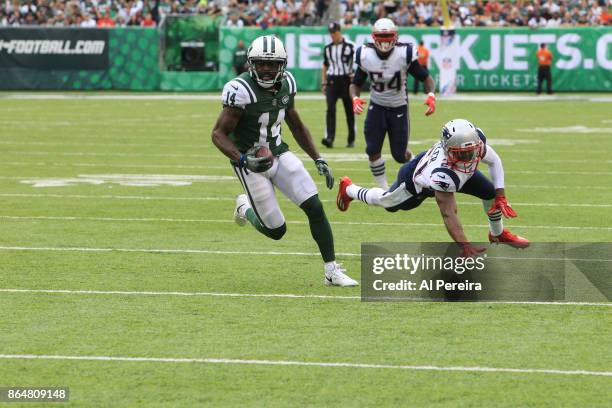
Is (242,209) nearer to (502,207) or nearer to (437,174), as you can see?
(437,174)

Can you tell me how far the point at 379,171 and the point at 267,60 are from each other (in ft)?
18.2

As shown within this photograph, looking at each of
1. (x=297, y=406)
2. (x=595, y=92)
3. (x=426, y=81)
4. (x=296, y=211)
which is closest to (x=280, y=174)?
(x=297, y=406)

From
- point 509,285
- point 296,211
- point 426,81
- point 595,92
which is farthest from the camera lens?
point 595,92

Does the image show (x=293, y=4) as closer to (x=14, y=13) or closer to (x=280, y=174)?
(x=14, y=13)

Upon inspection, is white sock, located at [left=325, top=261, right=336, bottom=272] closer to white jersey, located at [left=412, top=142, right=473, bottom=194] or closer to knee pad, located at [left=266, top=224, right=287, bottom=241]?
knee pad, located at [left=266, top=224, right=287, bottom=241]

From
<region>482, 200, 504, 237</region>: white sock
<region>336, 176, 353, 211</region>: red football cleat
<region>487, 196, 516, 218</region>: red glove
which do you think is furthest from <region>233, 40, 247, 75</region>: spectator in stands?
<region>487, 196, 516, 218</region>: red glove

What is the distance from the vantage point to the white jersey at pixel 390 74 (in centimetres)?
1388

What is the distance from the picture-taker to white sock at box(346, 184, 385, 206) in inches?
409

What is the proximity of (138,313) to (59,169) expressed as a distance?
9363 mm

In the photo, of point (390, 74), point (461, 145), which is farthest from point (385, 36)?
point (461, 145)

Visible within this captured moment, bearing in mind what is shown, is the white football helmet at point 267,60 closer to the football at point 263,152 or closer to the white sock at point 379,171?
the football at point 263,152

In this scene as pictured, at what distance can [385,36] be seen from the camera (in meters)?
13.8

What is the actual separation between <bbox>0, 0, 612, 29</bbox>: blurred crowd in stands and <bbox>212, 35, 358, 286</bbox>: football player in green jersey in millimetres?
28041

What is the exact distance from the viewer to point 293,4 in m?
39.2
